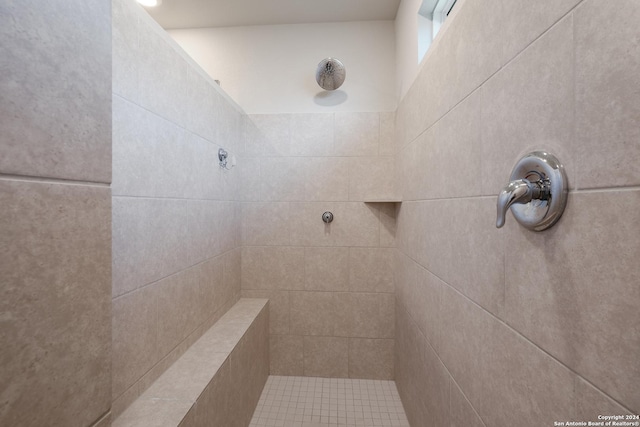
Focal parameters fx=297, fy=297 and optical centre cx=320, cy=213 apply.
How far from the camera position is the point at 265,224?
7.55 feet

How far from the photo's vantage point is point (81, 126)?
45cm

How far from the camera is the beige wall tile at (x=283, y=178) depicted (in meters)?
2.28

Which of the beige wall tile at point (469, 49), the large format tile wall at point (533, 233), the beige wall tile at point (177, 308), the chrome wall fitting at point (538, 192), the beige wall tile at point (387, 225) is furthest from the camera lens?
the beige wall tile at point (387, 225)

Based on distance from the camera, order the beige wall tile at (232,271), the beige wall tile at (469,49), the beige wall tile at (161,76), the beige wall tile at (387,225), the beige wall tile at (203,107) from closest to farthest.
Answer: the beige wall tile at (469,49) → the beige wall tile at (161,76) → the beige wall tile at (203,107) → the beige wall tile at (232,271) → the beige wall tile at (387,225)

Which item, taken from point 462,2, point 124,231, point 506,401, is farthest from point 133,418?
point 462,2

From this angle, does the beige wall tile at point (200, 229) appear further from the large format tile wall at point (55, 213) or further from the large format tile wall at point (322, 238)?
the large format tile wall at point (55, 213)

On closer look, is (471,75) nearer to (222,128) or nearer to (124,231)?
(124,231)

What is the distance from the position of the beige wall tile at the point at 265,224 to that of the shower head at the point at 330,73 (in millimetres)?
964

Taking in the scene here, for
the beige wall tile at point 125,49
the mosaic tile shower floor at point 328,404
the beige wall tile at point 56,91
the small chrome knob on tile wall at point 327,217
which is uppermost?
the beige wall tile at point 125,49

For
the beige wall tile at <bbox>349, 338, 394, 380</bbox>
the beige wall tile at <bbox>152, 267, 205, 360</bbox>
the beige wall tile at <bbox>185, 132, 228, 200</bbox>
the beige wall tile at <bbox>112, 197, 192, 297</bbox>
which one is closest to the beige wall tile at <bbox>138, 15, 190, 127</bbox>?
the beige wall tile at <bbox>185, 132, 228, 200</bbox>

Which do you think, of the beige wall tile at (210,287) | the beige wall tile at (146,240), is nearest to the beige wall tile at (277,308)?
the beige wall tile at (210,287)

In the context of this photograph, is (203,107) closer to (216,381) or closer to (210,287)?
(210,287)

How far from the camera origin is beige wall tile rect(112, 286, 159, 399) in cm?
99

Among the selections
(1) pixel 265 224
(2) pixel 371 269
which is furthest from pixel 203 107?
(2) pixel 371 269
